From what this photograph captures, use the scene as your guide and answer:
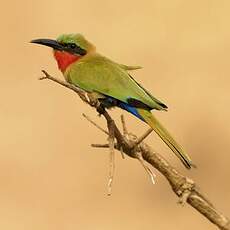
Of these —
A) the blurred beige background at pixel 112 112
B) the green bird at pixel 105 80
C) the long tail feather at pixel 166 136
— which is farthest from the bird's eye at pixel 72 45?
the blurred beige background at pixel 112 112

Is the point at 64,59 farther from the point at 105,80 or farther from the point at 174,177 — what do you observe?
the point at 174,177

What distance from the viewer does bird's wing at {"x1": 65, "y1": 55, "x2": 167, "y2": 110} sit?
3.42 m

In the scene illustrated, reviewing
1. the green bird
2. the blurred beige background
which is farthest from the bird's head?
the blurred beige background

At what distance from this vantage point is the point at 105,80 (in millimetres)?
3586

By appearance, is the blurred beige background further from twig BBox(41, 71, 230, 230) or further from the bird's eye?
twig BBox(41, 71, 230, 230)

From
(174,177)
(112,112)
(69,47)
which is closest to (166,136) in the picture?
(174,177)

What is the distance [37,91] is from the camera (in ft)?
31.7

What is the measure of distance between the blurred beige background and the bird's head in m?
4.00

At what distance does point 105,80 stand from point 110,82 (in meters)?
0.04

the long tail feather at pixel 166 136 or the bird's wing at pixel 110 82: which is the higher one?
the bird's wing at pixel 110 82

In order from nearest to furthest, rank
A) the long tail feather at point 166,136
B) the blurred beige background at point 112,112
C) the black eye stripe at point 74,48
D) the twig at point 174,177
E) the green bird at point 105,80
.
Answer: the twig at point 174,177
the long tail feather at point 166,136
the green bird at point 105,80
the black eye stripe at point 74,48
the blurred beige background at point 112,112

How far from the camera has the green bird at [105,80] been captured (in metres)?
3.37

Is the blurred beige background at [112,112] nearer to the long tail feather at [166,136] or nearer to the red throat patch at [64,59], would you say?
the red throat patch at [64,59]

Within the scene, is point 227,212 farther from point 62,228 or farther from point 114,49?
point 114,49
